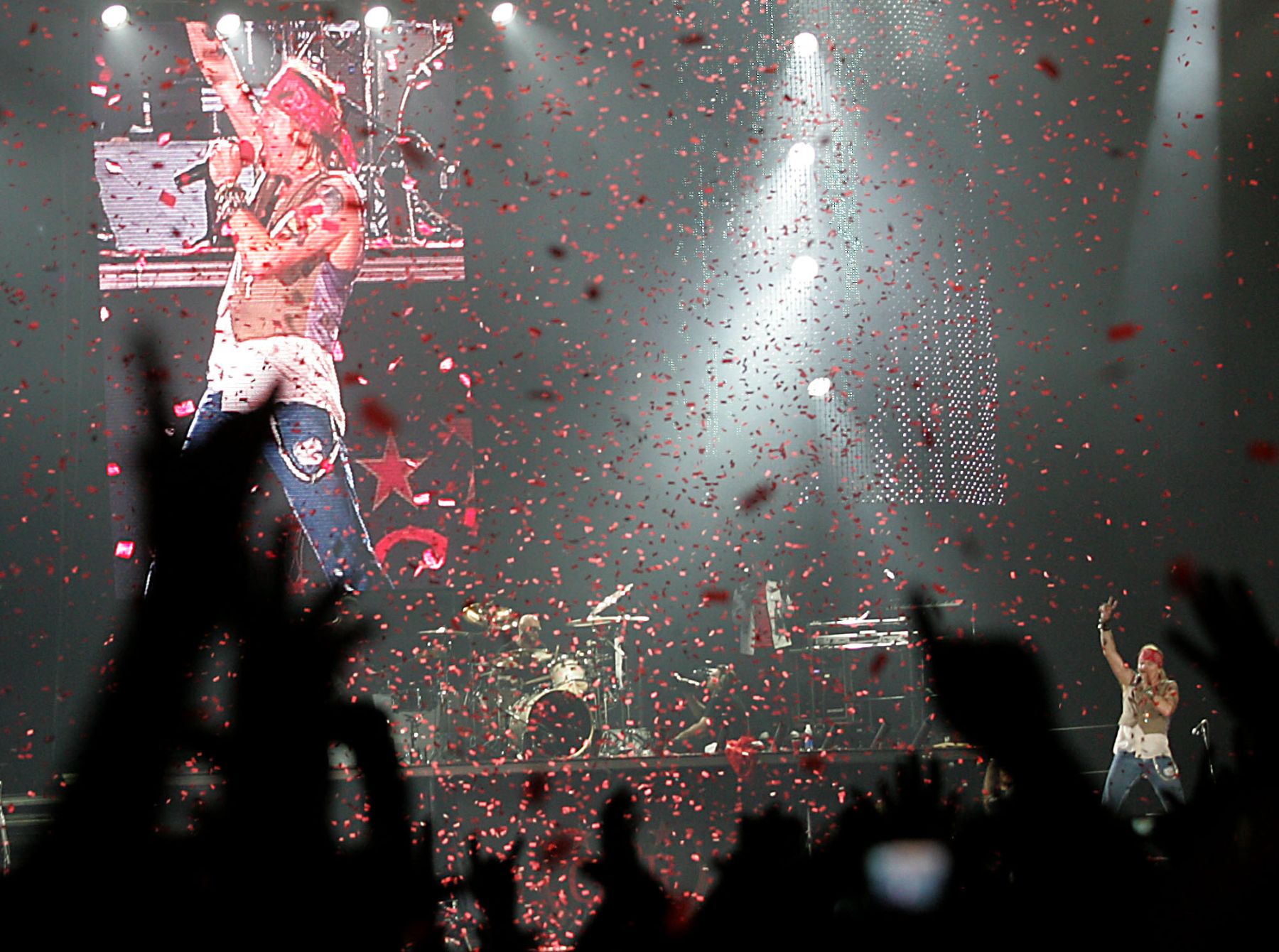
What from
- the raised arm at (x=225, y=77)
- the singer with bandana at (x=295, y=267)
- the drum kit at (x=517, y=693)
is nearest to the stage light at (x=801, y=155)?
the singer with bandana at (x=295, y=267)

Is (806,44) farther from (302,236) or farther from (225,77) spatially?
(225,77)

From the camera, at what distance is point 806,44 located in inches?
209

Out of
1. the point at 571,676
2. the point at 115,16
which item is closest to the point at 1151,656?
the point at 571,676

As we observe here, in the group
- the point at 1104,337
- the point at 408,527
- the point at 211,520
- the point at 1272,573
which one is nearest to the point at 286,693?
the point at 211,520

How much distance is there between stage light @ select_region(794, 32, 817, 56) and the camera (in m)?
5.31

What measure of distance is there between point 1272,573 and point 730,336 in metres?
2.69

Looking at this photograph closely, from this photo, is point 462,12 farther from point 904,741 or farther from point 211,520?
point 211,520

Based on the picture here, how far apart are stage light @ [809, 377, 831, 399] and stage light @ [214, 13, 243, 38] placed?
2805 millimetres

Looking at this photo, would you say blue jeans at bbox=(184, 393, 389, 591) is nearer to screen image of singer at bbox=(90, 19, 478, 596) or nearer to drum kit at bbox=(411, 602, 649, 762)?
screen image of singer at bbox=(90, 19, 478, 596)

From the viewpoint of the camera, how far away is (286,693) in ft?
3.89

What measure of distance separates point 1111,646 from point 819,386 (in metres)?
1.62

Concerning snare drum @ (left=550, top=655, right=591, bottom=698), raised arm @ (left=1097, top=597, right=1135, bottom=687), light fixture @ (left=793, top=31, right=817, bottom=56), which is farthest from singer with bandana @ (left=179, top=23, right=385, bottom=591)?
raised arm @ (left=1097, top=597, right=1135, bottom=687)

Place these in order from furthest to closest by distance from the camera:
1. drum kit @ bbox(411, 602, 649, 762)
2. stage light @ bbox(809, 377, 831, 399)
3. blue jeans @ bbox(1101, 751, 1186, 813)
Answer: stage light @ bbox(809, 377, 831, 399) < drum kit @ bbox(411, 602, 649, 762) < blue jeans @ bbox(1101, 751, 1186, 813)

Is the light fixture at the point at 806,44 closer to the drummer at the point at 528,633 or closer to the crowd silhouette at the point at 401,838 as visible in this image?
the drummer at the point at 528,633
